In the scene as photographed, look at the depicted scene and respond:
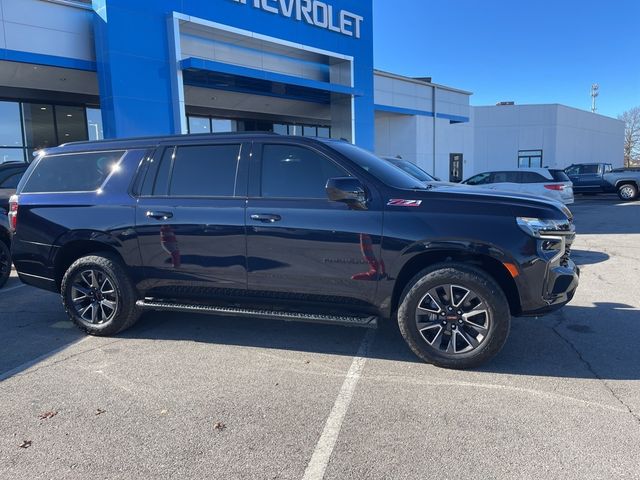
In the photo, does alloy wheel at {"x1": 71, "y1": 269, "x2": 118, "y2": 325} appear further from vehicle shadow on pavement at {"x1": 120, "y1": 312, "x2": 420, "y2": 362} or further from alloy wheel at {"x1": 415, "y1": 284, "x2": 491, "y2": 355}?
alloy wheel at {"x1": 415, "y1": 284, "x2": 491, "y2": 355}

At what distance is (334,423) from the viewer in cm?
324

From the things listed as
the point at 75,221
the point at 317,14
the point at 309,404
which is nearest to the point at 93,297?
the point at 75,221

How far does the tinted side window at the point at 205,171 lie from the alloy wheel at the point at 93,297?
1200 millimetres

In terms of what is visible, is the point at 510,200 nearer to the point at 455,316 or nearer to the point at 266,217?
the point at 455,316

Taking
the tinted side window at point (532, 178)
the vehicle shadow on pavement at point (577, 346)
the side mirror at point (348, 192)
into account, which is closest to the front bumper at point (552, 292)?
the vehicle shadow on pavement at point (577, 346)

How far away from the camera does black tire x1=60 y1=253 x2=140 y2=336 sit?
193 inches

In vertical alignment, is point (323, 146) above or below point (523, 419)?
above

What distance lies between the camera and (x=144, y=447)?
9.80ft

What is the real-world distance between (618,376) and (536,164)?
38536 mm

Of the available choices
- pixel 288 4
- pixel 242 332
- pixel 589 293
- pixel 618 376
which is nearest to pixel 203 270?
pixel 242 332

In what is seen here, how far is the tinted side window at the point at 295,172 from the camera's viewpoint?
4336 millimetres

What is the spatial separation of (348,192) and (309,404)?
1681 mm

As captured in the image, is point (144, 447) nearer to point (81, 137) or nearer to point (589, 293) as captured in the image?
point (589, 293)

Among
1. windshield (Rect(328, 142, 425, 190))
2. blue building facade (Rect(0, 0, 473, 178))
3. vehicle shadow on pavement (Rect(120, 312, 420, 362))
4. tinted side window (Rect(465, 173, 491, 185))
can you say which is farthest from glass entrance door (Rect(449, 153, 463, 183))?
windshield (Rect(328, 142, 425, 190))
